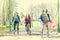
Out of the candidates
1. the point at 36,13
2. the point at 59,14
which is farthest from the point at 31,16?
the point at 59,14

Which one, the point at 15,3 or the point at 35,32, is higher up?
the point at 15,3

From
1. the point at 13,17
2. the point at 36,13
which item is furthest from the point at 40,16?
the point at 13,17

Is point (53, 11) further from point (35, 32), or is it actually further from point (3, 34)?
point (3, 34)

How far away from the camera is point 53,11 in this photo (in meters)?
4.05

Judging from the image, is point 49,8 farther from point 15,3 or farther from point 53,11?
point 15,3

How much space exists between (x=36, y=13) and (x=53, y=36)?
322 mm

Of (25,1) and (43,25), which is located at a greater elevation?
(25,1)

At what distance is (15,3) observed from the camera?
4070 millimetres

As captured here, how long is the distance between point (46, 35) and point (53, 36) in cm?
8

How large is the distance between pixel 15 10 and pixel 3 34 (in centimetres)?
30

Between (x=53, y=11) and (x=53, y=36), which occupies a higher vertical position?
(x=53, y=11)

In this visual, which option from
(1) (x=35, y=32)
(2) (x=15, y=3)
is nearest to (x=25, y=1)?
(2) (x=15, y=3)

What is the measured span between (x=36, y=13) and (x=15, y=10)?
0.79ft

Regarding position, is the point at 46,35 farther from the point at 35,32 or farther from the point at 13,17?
the point at 13,17
